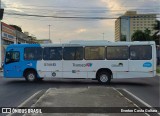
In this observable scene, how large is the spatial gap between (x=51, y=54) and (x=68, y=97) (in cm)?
1059

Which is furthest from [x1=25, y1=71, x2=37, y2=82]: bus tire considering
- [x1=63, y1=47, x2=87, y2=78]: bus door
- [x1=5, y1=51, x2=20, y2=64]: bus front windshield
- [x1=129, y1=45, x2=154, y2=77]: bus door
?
[x1=129, y1=45, x2=154, y2=77]: bus door

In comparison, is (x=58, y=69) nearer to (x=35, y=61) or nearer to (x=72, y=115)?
(x=35, y=61)

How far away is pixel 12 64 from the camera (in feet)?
77.8

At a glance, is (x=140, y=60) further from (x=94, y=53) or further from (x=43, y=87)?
(x=43, y=87)

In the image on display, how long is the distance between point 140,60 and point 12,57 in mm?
8492

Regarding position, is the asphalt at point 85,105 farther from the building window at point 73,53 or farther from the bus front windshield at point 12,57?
the bus front windshield at point 12,57

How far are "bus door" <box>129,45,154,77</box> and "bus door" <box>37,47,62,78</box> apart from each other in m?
4.59

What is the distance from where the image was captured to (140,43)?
71.4 feet

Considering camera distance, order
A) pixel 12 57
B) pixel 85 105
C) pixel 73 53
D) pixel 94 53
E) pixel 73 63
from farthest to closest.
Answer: pixel 12 57, pixel 73 53, pixel 73 63, pixel 94 53, pixel 85 105

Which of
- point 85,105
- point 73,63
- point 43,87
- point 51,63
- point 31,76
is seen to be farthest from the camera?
point 31,76

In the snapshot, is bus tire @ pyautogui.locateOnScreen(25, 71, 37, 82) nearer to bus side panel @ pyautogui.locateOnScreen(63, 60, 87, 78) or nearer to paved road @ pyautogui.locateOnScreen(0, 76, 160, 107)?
paved road @ pyautogui.locateOnScreen(0, 76, 160, 107)

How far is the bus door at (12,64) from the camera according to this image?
77.4 feet

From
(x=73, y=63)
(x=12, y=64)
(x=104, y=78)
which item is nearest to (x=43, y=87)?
(x=73, y=63)

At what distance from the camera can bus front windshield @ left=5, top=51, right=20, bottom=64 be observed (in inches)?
935
